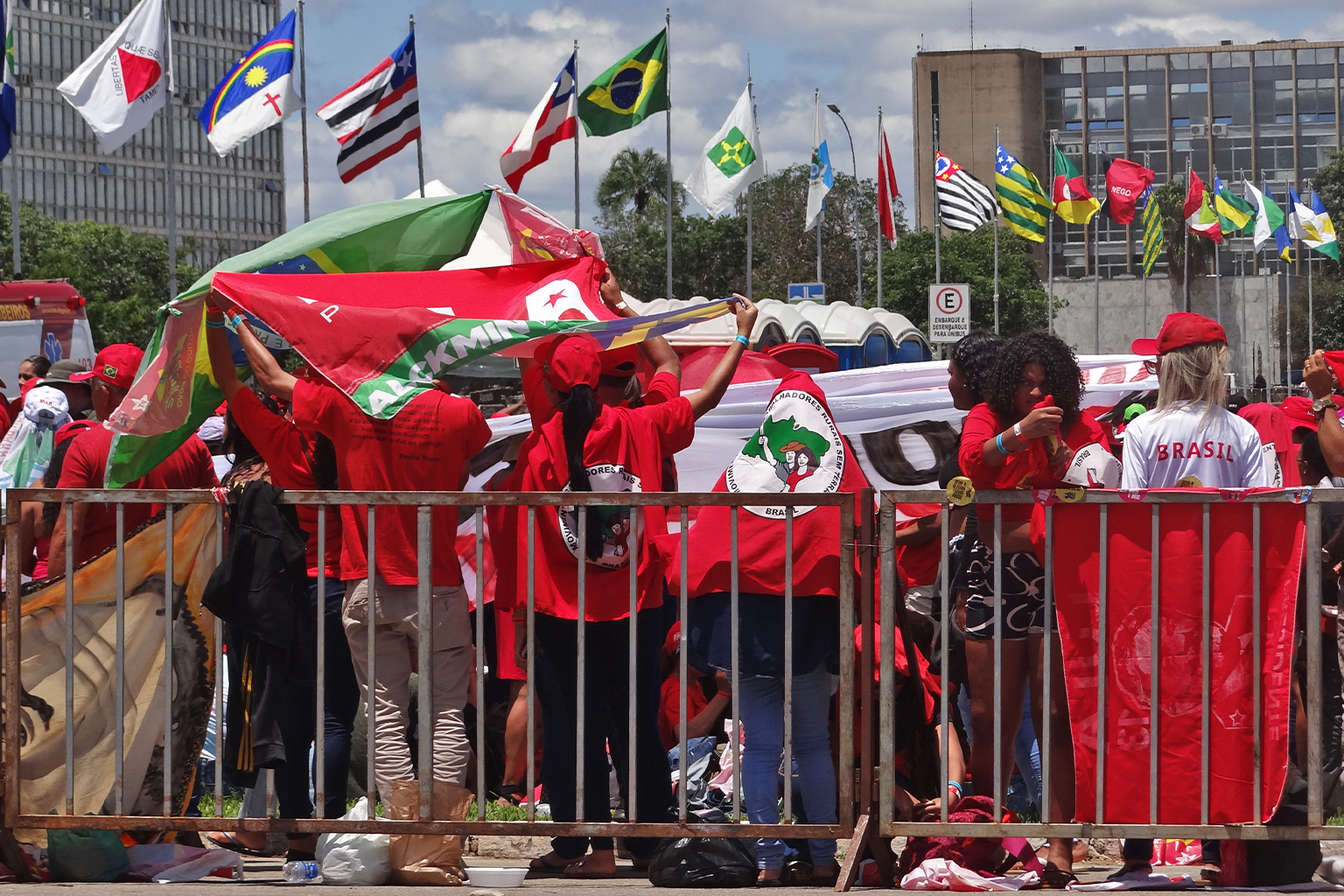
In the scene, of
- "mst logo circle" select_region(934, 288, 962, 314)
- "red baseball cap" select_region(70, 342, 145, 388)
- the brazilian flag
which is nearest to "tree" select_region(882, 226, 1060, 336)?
the brazilian flag

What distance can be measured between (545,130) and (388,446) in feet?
53.4

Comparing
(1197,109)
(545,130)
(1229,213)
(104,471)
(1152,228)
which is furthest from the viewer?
(1197,109)

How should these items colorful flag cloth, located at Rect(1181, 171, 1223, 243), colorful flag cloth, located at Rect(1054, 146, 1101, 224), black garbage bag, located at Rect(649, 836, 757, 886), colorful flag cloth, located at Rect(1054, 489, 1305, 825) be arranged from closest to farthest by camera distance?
colorful flag cloth, located at Rect(1054, 489, 1305, 825) < black garbage bag, located at Rect(649, 836, 757, 886) < colorful flag cloth, located at Rect(1054, 146, 1101, 224) < colorful flag cloth, located at Rect(1181, 171, 1223, 243)

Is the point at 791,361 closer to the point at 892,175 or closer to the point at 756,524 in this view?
the point at 756,524

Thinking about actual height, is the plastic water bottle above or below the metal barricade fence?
below

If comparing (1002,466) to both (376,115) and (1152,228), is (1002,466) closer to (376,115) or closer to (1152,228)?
(376,115)

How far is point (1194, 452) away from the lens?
5.34 metres

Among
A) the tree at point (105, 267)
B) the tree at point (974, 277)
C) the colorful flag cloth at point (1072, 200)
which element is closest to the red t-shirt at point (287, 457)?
the colorful flag cloth at point (1072, 200)

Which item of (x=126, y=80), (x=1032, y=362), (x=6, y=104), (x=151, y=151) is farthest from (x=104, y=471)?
(x=151, y=151)

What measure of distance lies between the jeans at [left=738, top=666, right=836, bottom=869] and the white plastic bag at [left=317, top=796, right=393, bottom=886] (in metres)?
1.21

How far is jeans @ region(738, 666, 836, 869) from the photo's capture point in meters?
5.36

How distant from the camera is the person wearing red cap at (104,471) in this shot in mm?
5910

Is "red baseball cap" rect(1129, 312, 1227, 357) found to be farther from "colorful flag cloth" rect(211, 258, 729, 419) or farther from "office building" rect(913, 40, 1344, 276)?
"office building" rect(913, 40, 1344, 276)

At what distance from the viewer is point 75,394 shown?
28.9 ft
